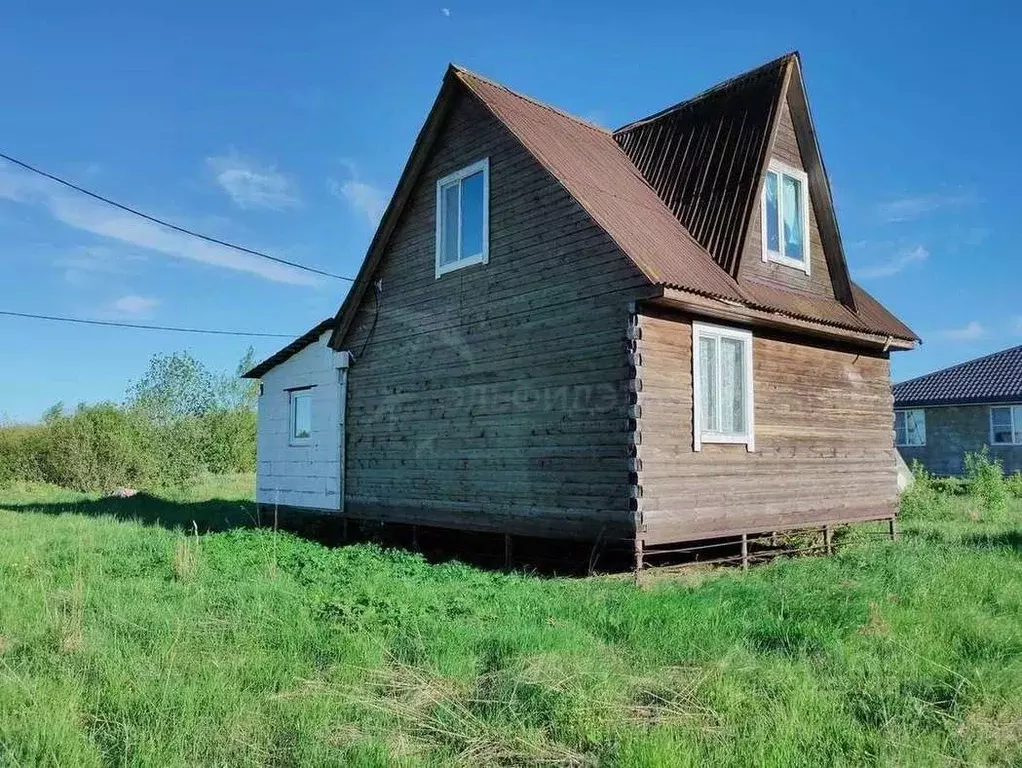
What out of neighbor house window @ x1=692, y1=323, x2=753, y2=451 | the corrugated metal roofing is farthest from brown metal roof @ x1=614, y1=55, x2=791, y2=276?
neighbor house window @ x1=692, y1=323, x2=753, y2=451

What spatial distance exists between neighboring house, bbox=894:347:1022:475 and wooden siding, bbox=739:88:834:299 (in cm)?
1900

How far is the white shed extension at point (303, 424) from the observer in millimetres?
16266

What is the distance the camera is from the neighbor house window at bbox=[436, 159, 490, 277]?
1315 centimetres

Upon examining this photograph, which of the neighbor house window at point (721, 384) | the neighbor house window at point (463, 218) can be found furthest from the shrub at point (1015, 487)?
the neighbor house window at point (463, 218)

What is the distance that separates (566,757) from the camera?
Result: 4297 millimetres

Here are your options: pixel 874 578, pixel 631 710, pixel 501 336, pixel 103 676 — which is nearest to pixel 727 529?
pixel 874 578

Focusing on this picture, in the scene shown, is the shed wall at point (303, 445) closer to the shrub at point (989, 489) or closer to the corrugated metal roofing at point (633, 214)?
the corrugated metal roofing at point (633, 214)

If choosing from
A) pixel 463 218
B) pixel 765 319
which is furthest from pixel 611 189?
pixel 765 319

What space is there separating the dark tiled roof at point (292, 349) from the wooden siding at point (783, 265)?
845cm

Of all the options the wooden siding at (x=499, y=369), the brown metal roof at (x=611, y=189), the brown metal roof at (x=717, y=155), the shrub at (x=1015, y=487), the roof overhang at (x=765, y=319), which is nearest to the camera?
the roof overhang at (x=765, y=319)

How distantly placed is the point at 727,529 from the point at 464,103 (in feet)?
27.1

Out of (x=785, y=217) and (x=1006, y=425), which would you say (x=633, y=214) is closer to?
(x=785, y=217)

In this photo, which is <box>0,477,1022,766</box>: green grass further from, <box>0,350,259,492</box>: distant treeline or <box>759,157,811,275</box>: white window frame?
<box>0,350,259,492</box>: distant treeline

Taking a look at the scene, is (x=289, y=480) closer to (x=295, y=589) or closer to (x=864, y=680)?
(x=295, y=589)
